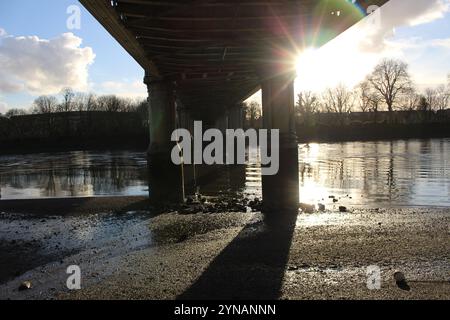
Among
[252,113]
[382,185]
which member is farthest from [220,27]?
[252,113]

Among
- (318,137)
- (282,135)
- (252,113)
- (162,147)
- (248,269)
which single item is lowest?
(248,269)

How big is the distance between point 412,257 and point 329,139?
9666 centimetres

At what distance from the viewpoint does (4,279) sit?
9117mm

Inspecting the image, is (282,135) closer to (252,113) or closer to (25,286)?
(25,286)

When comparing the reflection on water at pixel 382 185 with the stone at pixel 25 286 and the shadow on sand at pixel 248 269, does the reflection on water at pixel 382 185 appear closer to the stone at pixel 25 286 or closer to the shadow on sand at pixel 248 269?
the shadow on sand at pixel 248 269

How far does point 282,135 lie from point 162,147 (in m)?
5.60

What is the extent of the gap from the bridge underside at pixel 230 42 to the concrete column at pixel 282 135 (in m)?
0.04

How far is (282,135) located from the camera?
18422mm

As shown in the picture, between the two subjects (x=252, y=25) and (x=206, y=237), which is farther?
(x=252, y=25)

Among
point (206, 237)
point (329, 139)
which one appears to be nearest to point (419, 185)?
point (206, 237)

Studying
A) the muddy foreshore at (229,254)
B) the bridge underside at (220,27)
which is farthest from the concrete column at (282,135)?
the muddy foreshore at (229,254)

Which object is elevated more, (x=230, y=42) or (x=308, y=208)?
(x=230, y=42)

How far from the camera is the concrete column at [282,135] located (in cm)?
1778
